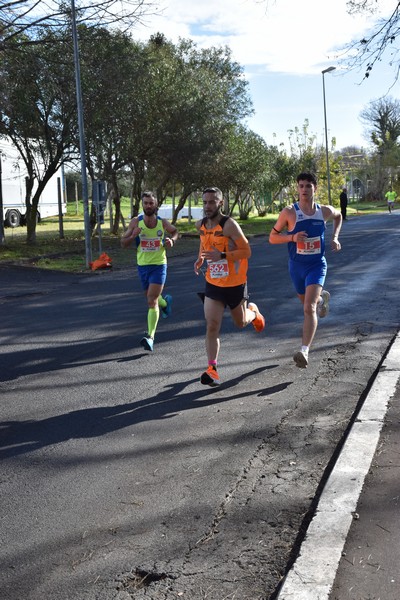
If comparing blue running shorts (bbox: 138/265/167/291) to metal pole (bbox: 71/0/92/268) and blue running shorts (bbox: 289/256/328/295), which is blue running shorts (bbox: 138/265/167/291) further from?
metal pole (bbox: 71/0/92/268)

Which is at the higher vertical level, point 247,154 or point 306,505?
point 247,154

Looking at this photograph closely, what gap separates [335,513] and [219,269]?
3.32 metres

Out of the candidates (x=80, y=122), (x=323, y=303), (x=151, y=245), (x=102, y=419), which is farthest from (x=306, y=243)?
(x=80, y=122)

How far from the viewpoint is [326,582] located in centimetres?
315

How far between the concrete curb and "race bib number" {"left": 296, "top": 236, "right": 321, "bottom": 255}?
1815 mm

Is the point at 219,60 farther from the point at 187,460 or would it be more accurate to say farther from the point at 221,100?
the point at 187,460

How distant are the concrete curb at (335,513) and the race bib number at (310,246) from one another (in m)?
1.81

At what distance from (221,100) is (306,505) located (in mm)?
30727

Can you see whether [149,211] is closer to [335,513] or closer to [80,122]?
[335,513]

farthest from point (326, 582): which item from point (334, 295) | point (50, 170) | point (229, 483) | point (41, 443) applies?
point (50, 170)

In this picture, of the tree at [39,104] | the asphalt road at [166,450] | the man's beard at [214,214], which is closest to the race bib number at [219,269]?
the man's beard at [214,214]

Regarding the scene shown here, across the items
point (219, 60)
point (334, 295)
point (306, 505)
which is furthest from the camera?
point (219, 60)

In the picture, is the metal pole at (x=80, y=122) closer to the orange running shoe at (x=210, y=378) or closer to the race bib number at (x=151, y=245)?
the race bib number at (x=151, y=245)

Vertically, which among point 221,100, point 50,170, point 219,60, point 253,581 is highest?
point 219,60
